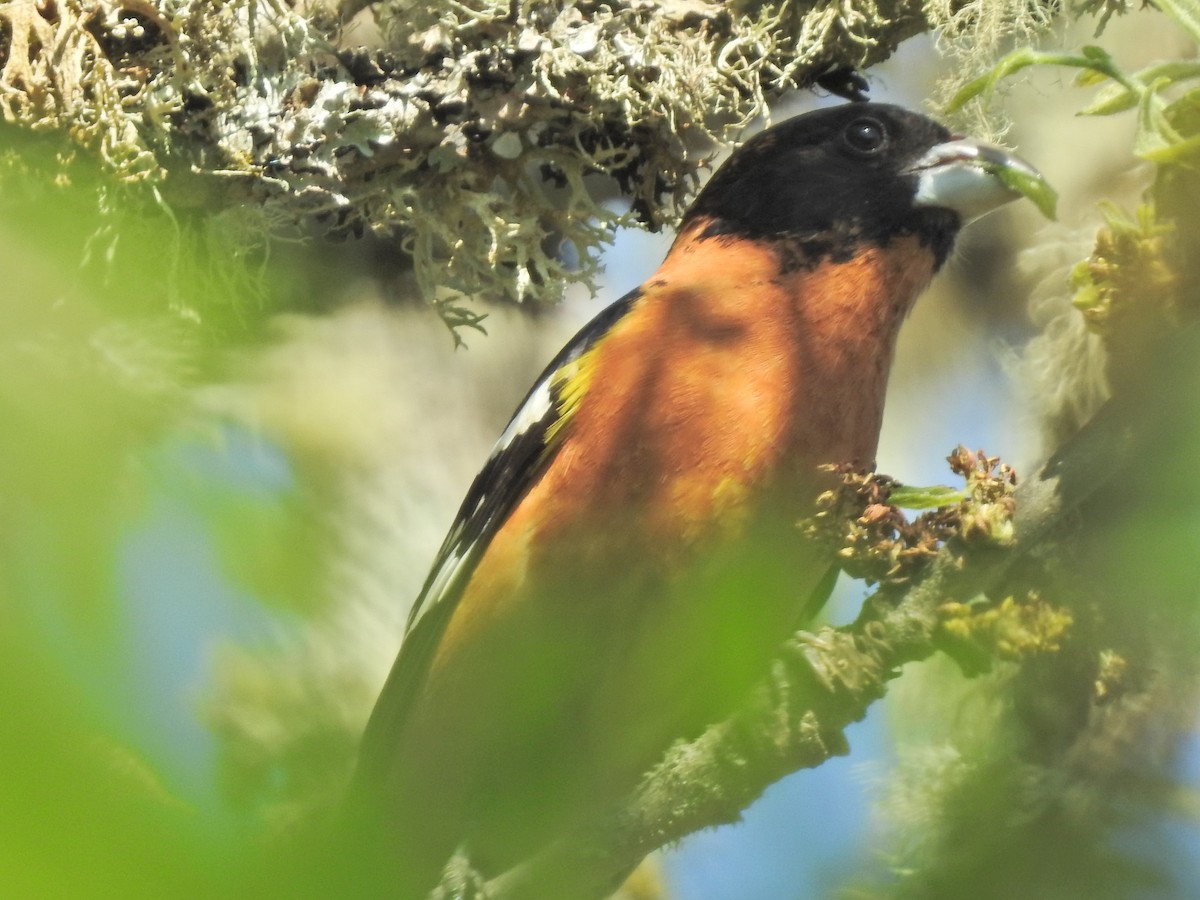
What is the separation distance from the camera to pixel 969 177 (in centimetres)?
229

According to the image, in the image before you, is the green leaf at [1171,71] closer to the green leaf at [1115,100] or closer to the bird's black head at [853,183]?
the green leaf at [1115,100]

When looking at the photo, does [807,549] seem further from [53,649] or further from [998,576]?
[53,649]

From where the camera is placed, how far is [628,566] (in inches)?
77.8

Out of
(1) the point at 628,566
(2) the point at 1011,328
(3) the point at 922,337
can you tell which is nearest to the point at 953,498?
(1) the point at 628,566

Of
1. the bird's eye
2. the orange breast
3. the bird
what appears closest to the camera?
the bird

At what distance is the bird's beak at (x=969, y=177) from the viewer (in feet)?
7.20

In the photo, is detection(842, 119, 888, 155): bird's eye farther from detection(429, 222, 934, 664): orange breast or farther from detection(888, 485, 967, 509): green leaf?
detection(888, 485, 967, 509): green leaf

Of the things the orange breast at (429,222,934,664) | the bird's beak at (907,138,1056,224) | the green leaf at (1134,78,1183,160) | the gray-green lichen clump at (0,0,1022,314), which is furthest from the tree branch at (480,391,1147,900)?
the gray-green lichen clump at (0,0,1022,314)

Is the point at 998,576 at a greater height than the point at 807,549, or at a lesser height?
lesser

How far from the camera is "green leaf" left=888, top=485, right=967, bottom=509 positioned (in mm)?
1296

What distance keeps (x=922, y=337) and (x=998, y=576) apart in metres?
2.44

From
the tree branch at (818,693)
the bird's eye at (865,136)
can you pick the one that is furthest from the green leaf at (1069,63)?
the bird's eye at (865,136)

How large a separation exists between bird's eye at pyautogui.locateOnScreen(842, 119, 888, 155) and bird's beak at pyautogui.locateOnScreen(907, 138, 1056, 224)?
10 cm

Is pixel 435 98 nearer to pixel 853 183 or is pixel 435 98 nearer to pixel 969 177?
pixel 853 183
